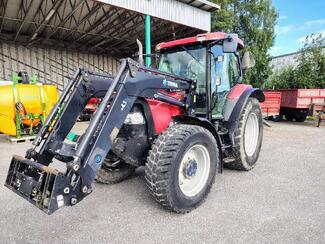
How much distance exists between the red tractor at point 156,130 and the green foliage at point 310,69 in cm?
1322

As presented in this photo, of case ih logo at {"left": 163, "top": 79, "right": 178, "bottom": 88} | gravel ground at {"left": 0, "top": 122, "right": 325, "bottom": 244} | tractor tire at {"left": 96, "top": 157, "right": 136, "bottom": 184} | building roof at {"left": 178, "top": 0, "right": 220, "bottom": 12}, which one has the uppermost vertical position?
building roof at {"left": 178, "top": 0, "right": 220, "bottom": 12}

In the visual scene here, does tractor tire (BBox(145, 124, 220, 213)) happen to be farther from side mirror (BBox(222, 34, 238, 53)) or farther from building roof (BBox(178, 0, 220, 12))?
building roof (BBox(178, 0, 220, 12))

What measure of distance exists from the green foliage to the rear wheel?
15.0 metres

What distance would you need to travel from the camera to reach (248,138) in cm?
480

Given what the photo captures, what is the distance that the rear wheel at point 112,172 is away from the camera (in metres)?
3.76

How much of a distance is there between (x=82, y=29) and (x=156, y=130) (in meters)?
13.2

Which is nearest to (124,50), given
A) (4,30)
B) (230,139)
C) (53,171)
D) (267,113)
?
(4,30)

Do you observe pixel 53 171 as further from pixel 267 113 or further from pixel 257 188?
pixel 267 113

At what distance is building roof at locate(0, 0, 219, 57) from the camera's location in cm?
1015

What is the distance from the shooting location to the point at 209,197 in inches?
136

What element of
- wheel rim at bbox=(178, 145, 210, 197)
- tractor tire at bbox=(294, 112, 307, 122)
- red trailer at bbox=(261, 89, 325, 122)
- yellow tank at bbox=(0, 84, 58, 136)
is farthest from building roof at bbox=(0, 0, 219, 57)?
wheel rim at bbox=(178, 145, 210, 197)

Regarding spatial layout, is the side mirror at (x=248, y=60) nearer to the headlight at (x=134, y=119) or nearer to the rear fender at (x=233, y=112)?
the rear fender at (x=233, y=112)

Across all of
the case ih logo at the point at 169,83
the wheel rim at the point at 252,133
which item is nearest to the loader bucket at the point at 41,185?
the case ih logo at the point at 169,83

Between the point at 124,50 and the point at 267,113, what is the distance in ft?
36.8
